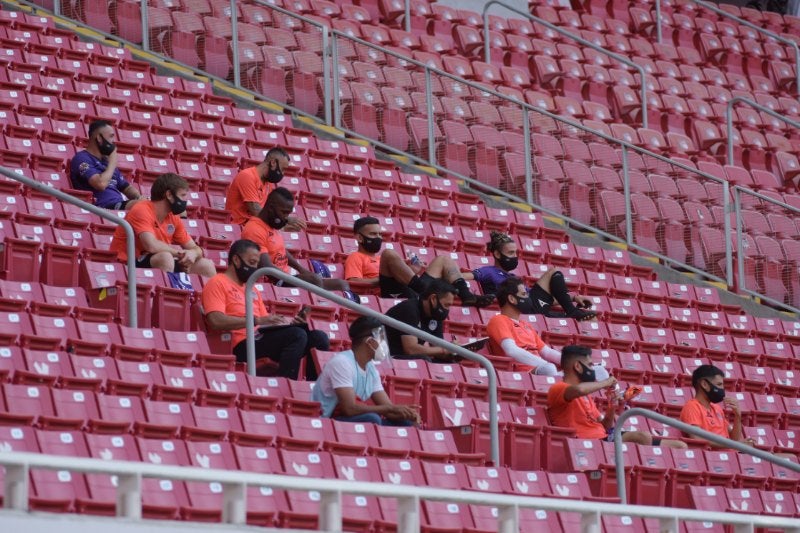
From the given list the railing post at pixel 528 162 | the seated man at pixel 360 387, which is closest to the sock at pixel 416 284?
the seated man at pixel 360 387

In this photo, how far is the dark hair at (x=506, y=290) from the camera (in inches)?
485

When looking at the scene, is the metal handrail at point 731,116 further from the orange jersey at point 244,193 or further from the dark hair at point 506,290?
the orange jersey at point 244,193

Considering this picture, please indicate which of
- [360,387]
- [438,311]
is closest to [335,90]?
[438,311]

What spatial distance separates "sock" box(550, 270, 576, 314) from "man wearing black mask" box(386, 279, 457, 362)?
5.88 ft

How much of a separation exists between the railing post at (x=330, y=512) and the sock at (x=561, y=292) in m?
5.74

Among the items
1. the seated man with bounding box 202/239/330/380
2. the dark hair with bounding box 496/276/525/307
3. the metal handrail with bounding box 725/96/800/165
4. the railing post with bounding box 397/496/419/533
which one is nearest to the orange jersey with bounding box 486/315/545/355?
the dark hair with bounding box 496/276/525/307

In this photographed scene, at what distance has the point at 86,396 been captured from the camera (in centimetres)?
899

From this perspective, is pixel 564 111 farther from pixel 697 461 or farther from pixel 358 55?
pixel 697 461

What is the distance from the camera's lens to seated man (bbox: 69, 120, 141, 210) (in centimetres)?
1248

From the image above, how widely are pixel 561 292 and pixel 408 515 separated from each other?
5.64 meters

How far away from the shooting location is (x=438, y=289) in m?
11.8

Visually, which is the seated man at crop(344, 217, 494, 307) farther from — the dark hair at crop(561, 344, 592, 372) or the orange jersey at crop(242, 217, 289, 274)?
the dark hair at crop(561, 344, 592, 372)

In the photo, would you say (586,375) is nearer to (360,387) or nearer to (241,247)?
(360,387)

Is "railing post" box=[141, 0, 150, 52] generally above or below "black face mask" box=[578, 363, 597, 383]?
above
